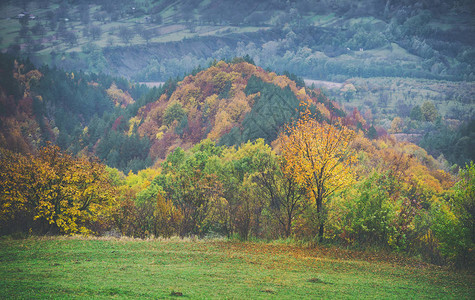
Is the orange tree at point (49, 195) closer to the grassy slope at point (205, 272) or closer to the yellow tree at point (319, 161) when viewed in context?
the grassy slope at point (205, 272)

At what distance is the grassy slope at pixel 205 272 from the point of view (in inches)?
804

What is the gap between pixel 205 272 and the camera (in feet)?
80.1

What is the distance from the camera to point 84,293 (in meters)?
19.3

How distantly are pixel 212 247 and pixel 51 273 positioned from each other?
12117 millimetres

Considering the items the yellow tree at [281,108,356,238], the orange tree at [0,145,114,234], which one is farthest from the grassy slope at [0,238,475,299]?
the orange tree at [0,145,114,234]

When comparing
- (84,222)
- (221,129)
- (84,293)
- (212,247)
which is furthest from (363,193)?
(221,129)

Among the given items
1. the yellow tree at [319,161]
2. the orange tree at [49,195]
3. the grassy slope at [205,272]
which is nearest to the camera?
the grassy slope at [205,272]

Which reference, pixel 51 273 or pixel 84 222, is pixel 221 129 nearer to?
pixel 84 222

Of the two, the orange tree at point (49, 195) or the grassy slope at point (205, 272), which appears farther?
the orange tree at point (49, 195)

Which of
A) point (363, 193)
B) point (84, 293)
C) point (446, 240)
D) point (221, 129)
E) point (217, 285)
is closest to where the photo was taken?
point (84, 293)

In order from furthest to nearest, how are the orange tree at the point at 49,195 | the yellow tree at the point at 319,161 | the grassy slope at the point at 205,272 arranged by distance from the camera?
1. the orange tree at the point at 49,195
2. the yellow tree at the point at 319,161
3. the grassy slope at the point at 205,272

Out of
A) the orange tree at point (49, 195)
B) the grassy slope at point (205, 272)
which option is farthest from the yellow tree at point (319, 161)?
the orange tree at point (49, 195)

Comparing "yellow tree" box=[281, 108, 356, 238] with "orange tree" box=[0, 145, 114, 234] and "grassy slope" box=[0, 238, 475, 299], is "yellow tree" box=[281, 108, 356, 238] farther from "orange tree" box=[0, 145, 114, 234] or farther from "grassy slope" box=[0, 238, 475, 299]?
"orange tree" box=[0, 145, 114, 234]

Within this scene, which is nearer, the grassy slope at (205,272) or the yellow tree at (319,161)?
the grassy slope at (205,272)
